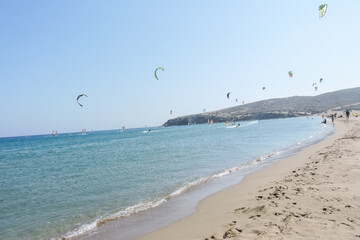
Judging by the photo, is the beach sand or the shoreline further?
the shoreline

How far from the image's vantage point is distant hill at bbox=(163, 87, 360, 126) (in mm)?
133788

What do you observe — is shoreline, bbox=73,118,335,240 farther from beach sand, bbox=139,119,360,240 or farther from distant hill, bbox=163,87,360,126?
distant hill, bbox=163,87,360,126

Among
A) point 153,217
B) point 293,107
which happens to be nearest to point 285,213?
point 153,217

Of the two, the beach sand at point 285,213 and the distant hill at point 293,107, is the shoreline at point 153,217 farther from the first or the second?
the distant hill at point 293,107

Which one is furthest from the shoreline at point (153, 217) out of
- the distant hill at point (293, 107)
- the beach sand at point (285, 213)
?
the distant hill at point (293, 107)

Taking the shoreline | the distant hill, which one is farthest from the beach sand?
the distant hill

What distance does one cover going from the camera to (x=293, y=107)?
521 feet

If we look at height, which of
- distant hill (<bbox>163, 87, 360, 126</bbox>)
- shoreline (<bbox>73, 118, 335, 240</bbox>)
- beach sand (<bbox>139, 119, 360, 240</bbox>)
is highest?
distant hill (<bbox>163, 87, 360, 126</bbox>)

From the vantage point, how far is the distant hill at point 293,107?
134 m

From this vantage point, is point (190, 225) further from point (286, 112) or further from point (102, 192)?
point (286, 112)

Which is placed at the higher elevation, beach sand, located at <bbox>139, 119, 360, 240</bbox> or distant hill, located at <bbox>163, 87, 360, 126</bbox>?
distant hill, located at <bbox>163, 87, 360, 126</bbox>

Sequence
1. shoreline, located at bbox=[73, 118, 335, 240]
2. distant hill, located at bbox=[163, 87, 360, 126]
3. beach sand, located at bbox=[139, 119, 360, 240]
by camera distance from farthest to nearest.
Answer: distant hill, located at bbox=[163, 87, 360, 126] < shoreline, located at bbox=[73, 118, 335, 240] < beach sand, located at bbox=[139, 119, 360, 240]

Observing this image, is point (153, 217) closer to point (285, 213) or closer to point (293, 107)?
point (285, 213)

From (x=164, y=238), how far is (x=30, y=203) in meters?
7.23
